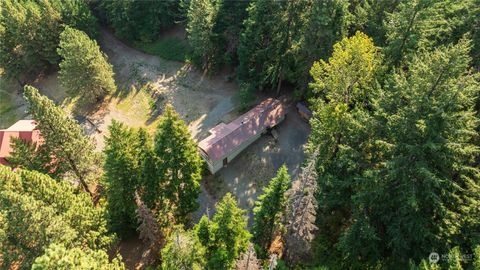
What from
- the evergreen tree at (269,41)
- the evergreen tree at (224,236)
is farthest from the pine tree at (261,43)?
the evergreen tree at (224,236)

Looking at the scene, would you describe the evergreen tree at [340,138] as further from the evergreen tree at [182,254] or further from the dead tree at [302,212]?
the evergreen tree at [182,254]

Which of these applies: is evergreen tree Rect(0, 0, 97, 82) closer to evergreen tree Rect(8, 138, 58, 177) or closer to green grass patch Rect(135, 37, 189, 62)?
green grass patch Rect(135, 37, 189, 62)

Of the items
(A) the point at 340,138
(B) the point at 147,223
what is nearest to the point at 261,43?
(A) the point at 340,138

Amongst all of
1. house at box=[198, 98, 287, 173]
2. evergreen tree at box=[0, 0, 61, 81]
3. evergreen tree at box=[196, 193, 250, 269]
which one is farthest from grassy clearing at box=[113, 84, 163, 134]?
evergreen tree at box=[196, 193, 250, 269]

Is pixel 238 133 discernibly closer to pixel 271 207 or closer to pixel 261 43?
pixel 261 43

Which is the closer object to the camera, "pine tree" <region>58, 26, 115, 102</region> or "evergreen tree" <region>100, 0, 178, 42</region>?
"pine tree" <region>58, 26, 115, 102</region>

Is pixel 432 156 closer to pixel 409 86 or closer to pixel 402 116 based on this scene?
pixel 402 116

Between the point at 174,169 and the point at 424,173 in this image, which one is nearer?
the point at 424,173
